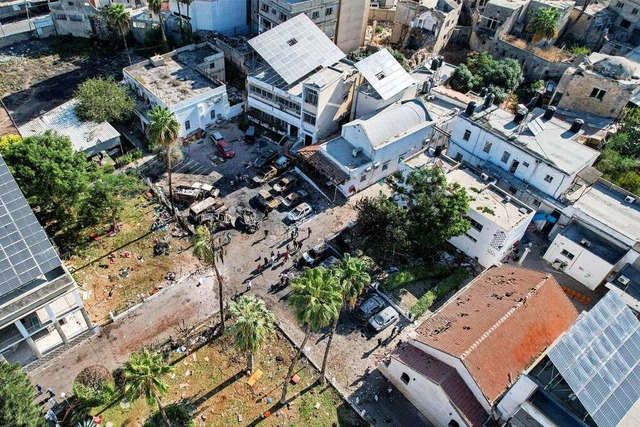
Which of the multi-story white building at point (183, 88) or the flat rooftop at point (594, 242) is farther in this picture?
the multi-story white building at point (183, 88)

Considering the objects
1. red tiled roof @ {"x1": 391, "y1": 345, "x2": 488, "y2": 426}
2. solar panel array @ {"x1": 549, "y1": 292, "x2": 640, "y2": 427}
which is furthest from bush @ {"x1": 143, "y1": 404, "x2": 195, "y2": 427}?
solar panel array @ {"x1": 549, "y1": 292, "x2": 640, "y2": 427}

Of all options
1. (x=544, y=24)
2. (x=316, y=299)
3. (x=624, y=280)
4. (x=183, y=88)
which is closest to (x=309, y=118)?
(x=183, y=88)

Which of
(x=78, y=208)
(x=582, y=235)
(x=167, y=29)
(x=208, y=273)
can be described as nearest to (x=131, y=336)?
(x=208, y=273)

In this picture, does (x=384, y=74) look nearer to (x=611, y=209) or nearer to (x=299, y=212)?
(x=299, y=212)

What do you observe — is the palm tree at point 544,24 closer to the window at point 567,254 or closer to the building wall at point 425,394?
the window at point 567,254

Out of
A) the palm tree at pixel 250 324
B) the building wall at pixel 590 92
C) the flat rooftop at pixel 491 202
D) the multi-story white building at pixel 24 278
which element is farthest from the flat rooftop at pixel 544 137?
the multi-story white building at pixel 24 278

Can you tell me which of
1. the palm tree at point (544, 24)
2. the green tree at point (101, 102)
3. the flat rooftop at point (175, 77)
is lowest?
the green tree at point (101, 102)
